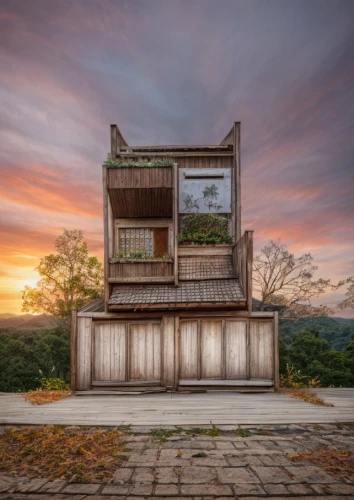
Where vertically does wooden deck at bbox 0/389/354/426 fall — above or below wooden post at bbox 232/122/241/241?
below

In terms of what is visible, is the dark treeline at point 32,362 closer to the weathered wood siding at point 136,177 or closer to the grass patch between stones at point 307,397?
the weathered wood siding at point 136,177

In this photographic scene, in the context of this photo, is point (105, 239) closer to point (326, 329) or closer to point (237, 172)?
point (237, 172)

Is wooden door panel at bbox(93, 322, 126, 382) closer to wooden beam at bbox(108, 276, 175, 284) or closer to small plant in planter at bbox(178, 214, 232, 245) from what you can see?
wooden beam at bbox(108, 276, 175, 284)

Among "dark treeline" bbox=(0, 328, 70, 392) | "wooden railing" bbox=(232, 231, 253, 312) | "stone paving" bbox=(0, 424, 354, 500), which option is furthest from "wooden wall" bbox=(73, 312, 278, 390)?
"dark treeline" bbox=(0, 328, 70, 392)

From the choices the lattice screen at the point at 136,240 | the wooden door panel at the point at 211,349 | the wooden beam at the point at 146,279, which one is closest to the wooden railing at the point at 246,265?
the wooden door panel at the point at 211,349

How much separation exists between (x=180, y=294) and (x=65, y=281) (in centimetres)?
1078

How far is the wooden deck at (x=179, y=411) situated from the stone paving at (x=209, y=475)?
111cm

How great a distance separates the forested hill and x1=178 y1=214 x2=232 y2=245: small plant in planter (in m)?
23.7

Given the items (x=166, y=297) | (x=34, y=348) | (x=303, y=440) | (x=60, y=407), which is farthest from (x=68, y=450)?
(x=34, y=348)

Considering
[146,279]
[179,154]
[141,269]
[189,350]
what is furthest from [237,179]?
[189,350]

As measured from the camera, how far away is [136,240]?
575 inches

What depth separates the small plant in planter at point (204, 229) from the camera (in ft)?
44.3

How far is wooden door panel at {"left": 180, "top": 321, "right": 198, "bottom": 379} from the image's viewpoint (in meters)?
11.2

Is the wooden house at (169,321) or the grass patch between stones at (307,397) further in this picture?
the wooden house at (169,321)
